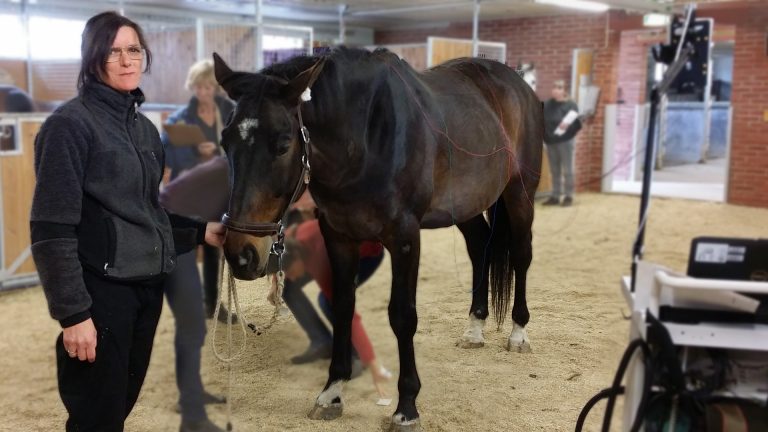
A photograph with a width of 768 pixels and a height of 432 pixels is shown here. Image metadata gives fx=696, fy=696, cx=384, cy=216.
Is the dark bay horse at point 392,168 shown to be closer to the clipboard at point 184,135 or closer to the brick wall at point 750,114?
the brick wall at point 750,114

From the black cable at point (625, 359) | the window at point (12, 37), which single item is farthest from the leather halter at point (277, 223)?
the window at point (12, 37)

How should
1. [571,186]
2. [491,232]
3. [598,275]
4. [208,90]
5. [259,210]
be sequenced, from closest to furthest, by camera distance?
[259,210] → [491,232] → [598,275] → [571,186] → [208,90]

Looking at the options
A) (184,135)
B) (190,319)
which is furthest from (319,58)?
(184,135)

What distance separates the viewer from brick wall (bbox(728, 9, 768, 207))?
1.94m

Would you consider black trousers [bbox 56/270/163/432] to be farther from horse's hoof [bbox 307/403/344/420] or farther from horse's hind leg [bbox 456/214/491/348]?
horse's hind leg [bbox 456/214/491/348]

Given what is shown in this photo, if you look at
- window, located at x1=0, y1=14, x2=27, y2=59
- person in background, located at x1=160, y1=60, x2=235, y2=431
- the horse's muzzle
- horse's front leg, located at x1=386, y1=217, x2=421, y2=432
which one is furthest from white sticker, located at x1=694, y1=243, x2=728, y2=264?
window, located at x1=0, y1=14, x2=27, y2=59

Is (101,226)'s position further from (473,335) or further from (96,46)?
(473,335)

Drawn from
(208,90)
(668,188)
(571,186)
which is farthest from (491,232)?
(668,188)

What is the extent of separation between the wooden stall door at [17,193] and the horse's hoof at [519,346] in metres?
3.72

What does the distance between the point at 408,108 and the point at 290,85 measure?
0.43 metres

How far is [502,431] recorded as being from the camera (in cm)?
221

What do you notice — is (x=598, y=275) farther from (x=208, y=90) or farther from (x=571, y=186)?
(x=208, y=90)

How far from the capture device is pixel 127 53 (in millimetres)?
1614

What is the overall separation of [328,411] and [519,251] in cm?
83
